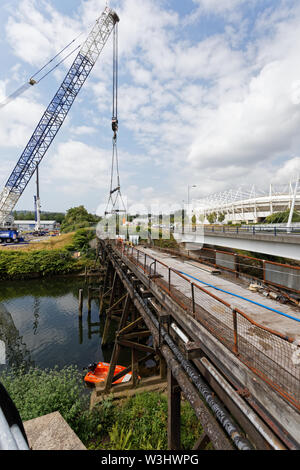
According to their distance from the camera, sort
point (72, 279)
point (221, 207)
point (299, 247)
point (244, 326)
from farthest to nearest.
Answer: point (221, 207) → point (72, 279) → point (299, 247) → point (244, 326)

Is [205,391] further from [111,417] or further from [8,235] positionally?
[8,235]

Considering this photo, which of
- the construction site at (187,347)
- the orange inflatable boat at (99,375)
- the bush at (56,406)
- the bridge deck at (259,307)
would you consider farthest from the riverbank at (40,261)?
the bridge deck at (259,307)

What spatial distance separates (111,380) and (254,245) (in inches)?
561

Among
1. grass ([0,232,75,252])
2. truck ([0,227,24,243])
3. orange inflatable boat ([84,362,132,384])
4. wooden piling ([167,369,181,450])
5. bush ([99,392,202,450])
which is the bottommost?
orange inflatable boat ([84,362,132,384])

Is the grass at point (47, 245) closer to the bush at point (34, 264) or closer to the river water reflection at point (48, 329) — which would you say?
the bush at point (34, 264)

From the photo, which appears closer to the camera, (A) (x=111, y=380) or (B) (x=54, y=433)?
(B) (x=54, y=433)

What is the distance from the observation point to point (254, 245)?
1758cm

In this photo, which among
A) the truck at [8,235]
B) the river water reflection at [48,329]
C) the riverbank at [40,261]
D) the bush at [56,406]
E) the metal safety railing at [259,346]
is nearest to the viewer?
the metal safety railing at [259,346]

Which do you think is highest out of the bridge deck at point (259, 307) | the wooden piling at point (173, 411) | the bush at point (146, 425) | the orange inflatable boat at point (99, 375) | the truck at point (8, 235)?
the truck at point (8, 235)

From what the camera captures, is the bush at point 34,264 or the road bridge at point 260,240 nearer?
the road bridge at point 260,240

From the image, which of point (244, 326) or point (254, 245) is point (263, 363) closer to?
point (244, 326)

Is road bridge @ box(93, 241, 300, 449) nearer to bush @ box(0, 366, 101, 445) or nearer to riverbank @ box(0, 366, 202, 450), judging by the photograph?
riverbank @ box(0, 366, 202, 450)

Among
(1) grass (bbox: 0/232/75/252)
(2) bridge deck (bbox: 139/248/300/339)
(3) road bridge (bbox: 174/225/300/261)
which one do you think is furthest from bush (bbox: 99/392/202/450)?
(1) grass (bbox: 0/232/75/252)
